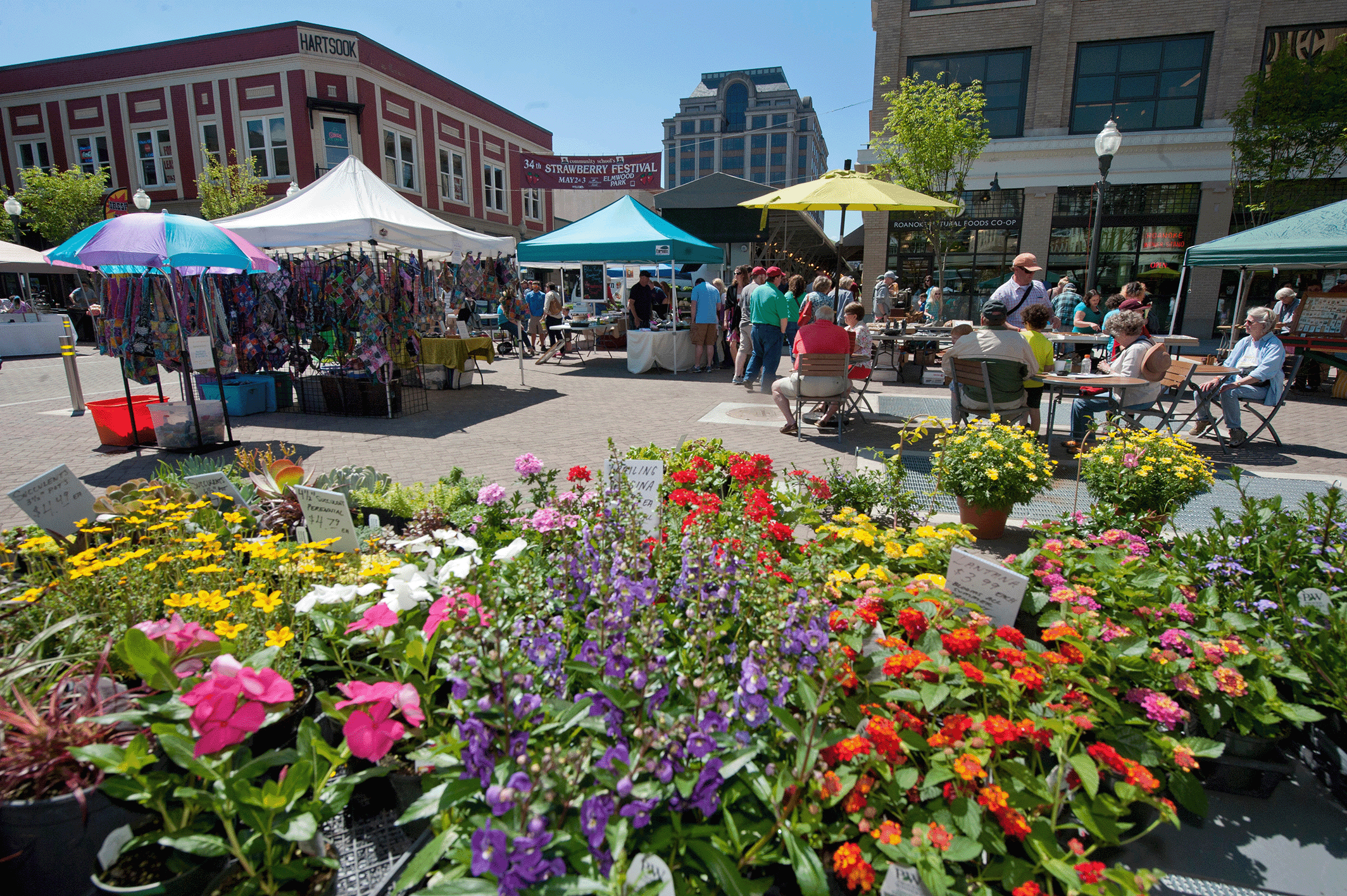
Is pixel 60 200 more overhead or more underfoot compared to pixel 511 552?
more overhead

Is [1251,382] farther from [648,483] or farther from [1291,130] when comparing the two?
[1291,130]

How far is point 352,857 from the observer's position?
6.16 feet

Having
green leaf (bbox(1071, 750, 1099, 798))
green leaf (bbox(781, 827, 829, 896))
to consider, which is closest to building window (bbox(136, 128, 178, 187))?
green leaf (bbox(781, 827, 829, 896))

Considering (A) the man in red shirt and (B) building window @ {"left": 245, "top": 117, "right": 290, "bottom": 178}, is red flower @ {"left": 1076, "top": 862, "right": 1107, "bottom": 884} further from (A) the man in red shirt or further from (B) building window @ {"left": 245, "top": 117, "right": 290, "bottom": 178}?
(B) building window @ {"left": 245, "top": 117, "right": 290, "bottom": 178}

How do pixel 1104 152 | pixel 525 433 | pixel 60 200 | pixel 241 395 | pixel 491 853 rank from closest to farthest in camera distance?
pixel 491 853 → pixel 525 433 → pixel 241 395 → pixel 1104 152 → pixel 60 200

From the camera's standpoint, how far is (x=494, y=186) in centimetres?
3195

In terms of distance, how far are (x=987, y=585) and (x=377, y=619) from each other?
205cm

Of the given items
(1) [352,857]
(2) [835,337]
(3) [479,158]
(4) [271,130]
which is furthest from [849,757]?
(3) [479,158]

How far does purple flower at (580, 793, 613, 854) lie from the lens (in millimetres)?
1292

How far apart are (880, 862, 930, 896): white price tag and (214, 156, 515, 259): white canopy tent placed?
27.2 ft

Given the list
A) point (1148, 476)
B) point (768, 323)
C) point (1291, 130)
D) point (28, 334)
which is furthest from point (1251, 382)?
point (28, 334)

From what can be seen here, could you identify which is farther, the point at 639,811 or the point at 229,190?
the point at 229,190

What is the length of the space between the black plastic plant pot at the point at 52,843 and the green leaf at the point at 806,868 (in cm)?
161

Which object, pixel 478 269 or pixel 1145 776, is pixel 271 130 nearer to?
pixel 478 269
